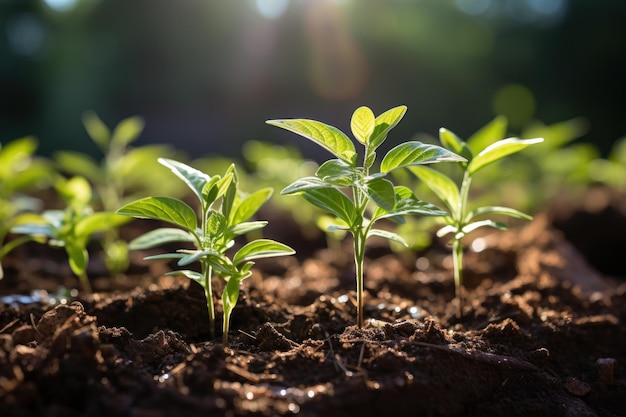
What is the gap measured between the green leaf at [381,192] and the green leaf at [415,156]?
0.20ft

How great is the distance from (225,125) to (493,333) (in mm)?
12493

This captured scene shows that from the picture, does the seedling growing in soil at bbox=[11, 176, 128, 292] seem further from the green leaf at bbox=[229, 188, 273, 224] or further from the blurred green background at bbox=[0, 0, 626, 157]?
the blurred green background at bbox=[0, 0, 626, 157]

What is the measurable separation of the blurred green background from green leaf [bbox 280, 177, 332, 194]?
32.2 feet

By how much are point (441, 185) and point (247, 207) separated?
0.62m

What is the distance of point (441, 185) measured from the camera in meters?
1.86

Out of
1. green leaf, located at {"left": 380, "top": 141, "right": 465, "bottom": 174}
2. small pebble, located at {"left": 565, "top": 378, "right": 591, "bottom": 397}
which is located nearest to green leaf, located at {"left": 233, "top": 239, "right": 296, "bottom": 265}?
green leaf, located at {"left": 380, "top": 141, "right": 465, "bottom": 174}

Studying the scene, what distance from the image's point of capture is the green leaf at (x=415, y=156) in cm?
140

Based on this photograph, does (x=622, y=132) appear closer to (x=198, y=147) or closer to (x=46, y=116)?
(x=198, y=147)

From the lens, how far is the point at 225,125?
45.1ft

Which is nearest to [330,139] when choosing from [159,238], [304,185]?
[304,185]

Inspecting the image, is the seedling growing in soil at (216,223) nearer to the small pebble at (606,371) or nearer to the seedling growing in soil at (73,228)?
the seedling growing in soil at (73,228)

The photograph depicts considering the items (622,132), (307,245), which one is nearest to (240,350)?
(307,245)

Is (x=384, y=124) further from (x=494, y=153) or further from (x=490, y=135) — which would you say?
(x=490, y=135)

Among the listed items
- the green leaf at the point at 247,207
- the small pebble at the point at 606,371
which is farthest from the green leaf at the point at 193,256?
the small pebble at the point at 606,371
